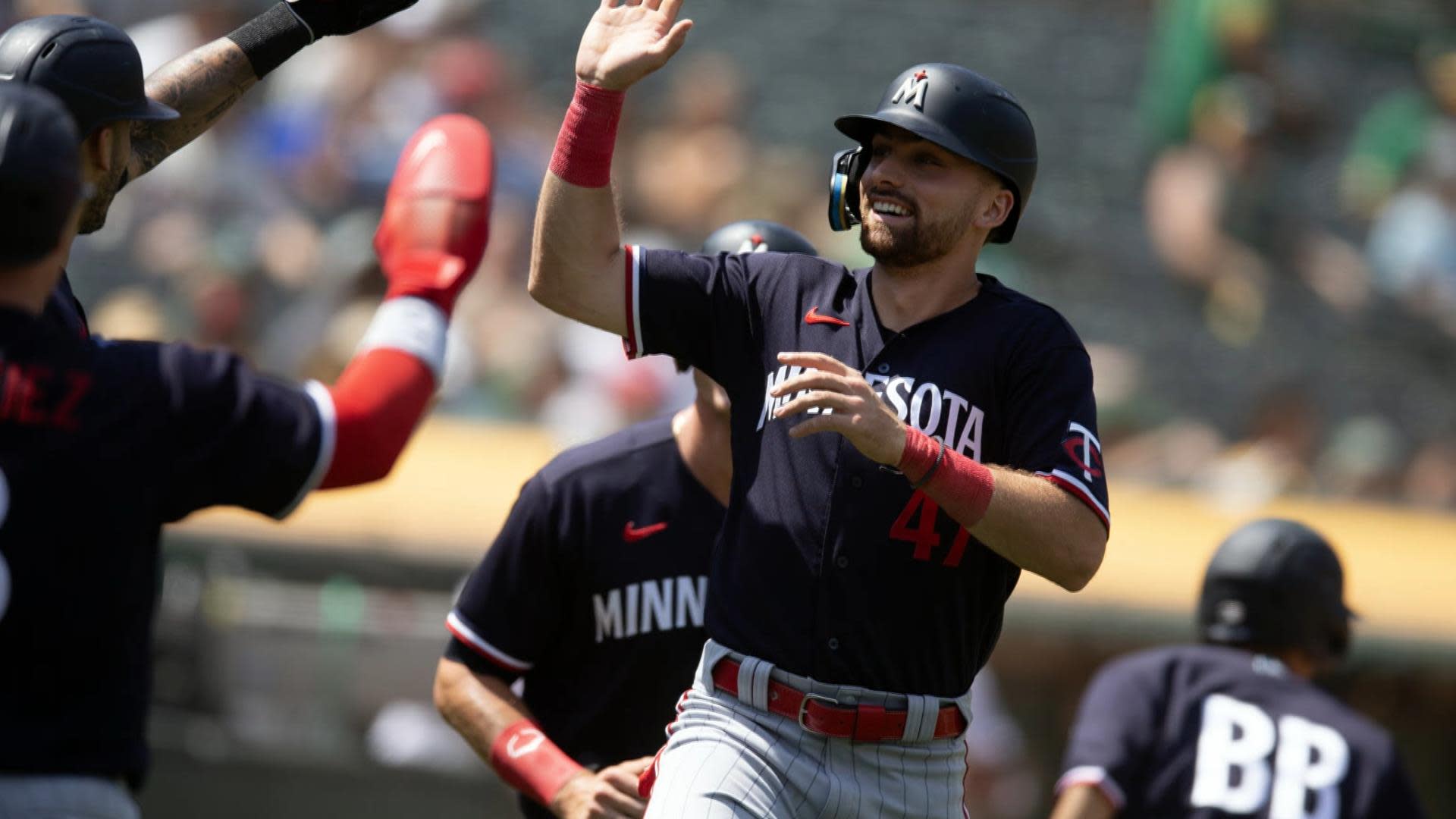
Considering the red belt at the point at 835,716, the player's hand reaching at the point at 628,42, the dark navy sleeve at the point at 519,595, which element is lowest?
the dark navy sleeve at the point at 519,595

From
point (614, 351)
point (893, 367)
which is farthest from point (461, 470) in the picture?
point (893, 367)

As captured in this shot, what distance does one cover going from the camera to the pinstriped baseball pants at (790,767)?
3.31 m

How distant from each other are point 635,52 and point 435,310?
0.74m

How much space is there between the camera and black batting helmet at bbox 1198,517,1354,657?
512cm

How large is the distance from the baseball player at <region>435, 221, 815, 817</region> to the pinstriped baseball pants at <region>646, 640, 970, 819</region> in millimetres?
712

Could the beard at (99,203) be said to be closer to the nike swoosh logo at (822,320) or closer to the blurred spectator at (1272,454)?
the nike swoosh logo at (822,320)

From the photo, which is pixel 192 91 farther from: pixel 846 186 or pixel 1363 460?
pixel 1363 460

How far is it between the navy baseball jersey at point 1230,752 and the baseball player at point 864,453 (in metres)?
1.49

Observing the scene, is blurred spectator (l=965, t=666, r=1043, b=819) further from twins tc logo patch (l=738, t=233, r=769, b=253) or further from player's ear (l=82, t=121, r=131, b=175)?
player's ear (l=82, t=121, r=131, b=175)

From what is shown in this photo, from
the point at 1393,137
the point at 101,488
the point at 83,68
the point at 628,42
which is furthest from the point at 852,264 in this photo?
the point at 101,488

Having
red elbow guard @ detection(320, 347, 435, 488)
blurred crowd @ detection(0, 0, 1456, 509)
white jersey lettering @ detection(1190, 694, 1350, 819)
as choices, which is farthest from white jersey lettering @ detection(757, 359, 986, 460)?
blurred crowd @ detection(0, 0, 1456, 509)

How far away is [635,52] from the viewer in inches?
135

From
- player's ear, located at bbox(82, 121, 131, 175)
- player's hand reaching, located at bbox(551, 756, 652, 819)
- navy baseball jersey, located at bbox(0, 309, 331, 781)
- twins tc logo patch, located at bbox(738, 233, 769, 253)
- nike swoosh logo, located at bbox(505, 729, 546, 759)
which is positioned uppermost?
player's ear, located at bbox(82, 121, 131, 175)

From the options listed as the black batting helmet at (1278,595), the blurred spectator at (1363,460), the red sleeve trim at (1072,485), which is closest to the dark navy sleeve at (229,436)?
the red sleeve trim at (1072,485)
